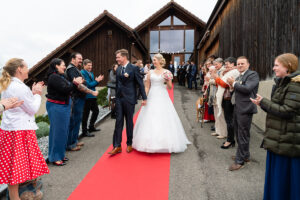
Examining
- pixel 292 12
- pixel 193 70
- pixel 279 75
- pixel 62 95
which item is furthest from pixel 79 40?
pixel 279 75

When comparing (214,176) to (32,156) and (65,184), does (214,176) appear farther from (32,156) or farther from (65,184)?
(32,156)

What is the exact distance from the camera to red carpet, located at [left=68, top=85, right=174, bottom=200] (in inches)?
126

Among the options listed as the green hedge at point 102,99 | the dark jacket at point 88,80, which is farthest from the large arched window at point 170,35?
the dark jacket at point 88,80

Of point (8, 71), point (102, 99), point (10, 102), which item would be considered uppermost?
point (8, 71)

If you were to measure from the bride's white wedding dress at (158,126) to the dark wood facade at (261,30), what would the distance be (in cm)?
309

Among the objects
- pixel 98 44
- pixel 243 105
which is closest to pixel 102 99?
pixel 98 44

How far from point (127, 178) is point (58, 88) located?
210 centimetres

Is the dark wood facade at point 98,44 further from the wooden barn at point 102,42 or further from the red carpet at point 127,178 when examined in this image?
the red carpet at point 127,178

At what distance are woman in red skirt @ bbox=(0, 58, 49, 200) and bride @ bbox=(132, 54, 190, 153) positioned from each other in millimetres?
2281

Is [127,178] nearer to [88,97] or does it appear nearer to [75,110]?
[75,110]

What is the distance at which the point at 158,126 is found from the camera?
4719mm

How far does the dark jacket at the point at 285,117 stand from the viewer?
2340mm

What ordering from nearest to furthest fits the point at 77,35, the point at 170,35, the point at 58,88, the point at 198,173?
the point at 198,173
the point at 58,88
the point at 77,35
the point at 170,35

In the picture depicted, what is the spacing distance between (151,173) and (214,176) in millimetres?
1100
